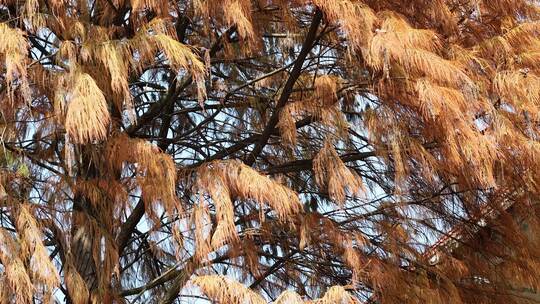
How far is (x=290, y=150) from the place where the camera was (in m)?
3.54

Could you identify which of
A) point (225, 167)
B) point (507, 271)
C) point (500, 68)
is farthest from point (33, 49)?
point (507, 271)

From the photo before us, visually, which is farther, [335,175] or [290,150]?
[290,150]

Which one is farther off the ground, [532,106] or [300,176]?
[300,176]

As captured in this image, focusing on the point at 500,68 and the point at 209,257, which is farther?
the point at 500,68

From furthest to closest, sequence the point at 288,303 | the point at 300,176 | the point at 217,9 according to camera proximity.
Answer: the point at 300,176 → the point at 217,9 → the point at 288,303

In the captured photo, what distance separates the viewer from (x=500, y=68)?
3.01m

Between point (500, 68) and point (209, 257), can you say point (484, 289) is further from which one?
point (209, 257)

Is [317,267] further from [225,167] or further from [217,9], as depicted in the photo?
[217,9]

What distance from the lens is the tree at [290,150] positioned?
265cm

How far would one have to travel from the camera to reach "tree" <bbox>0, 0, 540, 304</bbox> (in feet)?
8.70

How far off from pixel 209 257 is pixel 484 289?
3.20ft

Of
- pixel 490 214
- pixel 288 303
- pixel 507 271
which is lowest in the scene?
pixel 288 303

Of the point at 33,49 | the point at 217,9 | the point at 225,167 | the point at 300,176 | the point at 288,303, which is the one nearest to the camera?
the point at 288,303

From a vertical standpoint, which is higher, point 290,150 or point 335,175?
point 290,150
